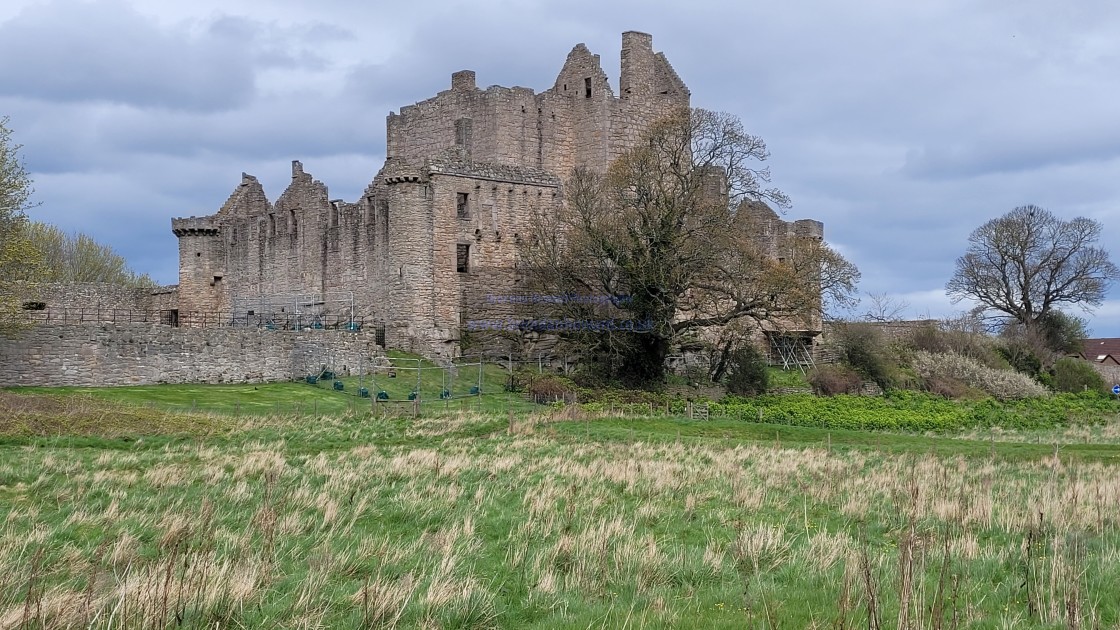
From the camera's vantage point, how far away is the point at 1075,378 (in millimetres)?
52188

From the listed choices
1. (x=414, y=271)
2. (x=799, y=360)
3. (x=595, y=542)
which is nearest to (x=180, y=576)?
(x=595, y=542)

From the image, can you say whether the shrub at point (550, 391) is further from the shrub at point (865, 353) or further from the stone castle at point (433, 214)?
the shrub at point (865, 353)

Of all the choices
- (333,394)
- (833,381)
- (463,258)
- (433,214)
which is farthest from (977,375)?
(333,394)

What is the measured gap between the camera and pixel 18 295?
103 ft

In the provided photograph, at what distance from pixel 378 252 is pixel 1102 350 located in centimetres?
5451

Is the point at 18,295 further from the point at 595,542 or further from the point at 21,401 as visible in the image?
the point at 595,542

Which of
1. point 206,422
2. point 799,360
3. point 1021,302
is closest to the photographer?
point 206,422

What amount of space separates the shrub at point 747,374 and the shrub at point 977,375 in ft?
37.3

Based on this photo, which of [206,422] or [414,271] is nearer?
[206,422]

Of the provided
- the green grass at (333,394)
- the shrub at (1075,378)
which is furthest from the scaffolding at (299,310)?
the shrub at (1075,378)

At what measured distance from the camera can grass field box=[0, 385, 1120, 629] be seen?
830 centimetres

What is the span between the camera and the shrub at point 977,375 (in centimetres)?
4803

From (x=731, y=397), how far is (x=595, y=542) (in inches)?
1106

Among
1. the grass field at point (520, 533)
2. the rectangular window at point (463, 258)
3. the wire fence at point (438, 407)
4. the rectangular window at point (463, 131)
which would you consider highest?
the rectangular window at point (463, 131)
